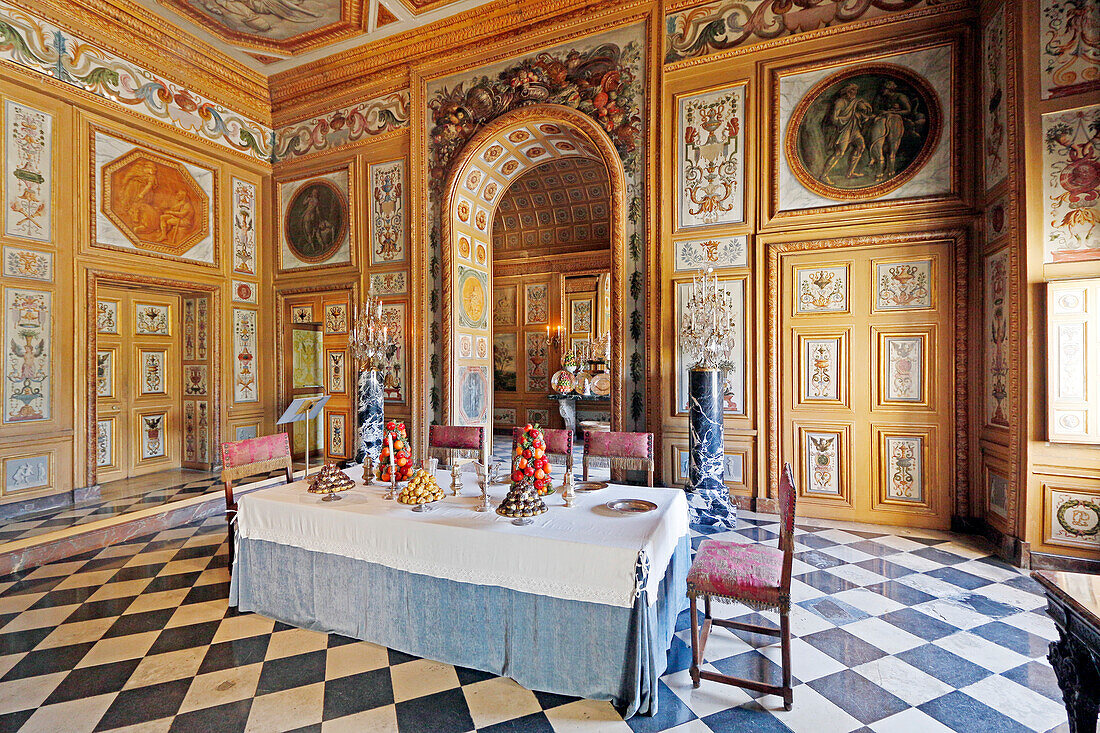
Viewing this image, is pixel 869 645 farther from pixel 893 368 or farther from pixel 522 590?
pixel 893 368

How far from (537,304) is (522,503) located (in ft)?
31.9

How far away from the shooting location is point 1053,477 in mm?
4246

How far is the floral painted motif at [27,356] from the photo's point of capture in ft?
19.5

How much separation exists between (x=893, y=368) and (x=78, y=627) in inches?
290

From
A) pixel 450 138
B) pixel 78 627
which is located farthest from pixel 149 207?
pixel 78 627

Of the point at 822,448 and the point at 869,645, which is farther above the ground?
the point at 822,448

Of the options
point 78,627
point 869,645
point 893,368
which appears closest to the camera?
point 869,645

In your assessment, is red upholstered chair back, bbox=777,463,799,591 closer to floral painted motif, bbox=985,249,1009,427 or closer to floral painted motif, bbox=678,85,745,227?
floral painted motif, bbox=985,249,1009,427

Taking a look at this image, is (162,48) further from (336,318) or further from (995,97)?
(995,97)

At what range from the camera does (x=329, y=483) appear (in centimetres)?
350

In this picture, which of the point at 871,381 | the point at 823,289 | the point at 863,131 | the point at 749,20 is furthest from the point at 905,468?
the point at 749,20

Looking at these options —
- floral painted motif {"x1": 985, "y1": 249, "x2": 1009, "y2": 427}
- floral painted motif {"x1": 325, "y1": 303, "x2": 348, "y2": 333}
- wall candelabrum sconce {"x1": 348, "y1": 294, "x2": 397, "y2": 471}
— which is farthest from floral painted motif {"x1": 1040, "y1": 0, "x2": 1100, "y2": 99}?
floral painted motif {"x1": 325, "y1": 303, "x2": 348, "y2": 333}

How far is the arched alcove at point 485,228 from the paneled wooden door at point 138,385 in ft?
15.2

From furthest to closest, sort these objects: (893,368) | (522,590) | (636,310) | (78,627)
Answer: (636,310), (893,368), (78,627), (522,590)
